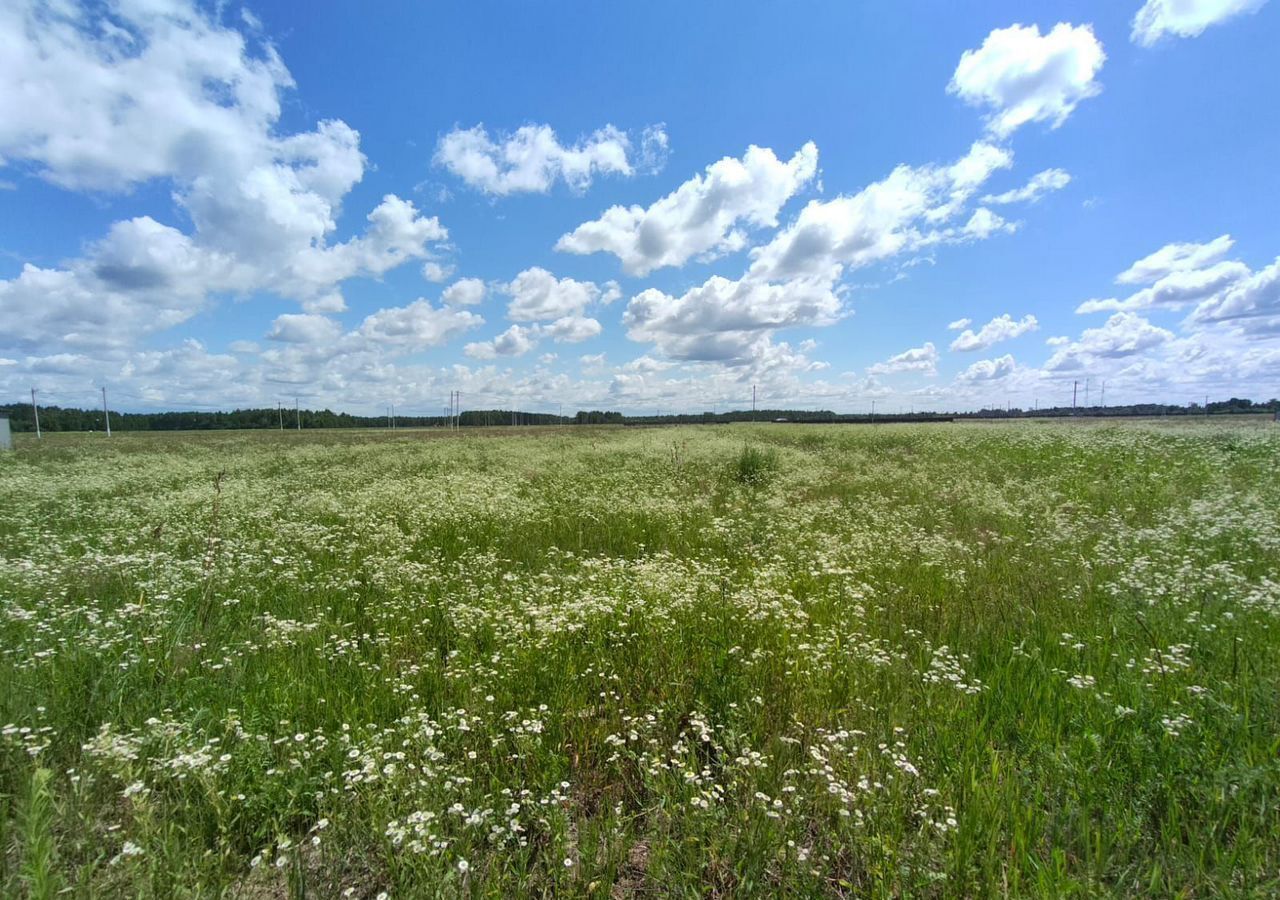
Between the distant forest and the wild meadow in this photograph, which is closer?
the wild meadow

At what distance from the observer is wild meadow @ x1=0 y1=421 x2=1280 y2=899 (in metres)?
2.50

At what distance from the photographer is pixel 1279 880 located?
2301 millimetres

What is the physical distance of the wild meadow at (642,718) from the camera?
2498mm

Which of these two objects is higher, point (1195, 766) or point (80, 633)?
point (80, 633)

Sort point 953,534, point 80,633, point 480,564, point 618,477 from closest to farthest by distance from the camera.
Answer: point 80,633 < point 480,564 < point 953,534 < point 618,477

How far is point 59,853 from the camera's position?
242 centimetres

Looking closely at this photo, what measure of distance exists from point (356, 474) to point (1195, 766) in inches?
764

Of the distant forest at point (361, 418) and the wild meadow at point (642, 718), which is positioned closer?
the wild meadow at point (642, 718)

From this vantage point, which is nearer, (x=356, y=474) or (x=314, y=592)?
(x=314, y=592)

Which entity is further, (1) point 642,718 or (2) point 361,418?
(2) point 361,418

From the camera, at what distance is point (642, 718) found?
3689 millimetres

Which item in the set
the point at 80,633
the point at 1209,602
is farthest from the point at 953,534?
the point at 80,633

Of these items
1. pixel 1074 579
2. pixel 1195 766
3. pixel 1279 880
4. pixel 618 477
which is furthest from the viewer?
pixel 618 477

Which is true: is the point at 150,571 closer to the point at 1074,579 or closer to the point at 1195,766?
the point at 1195,766
